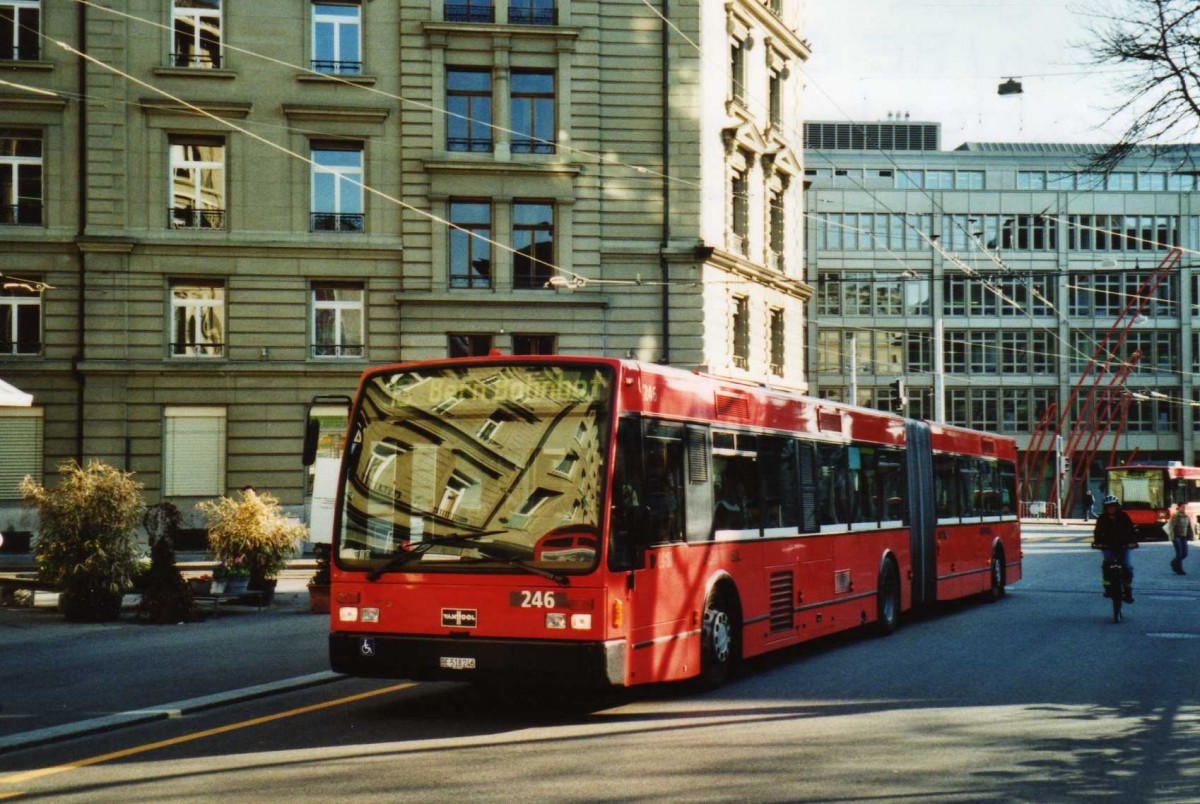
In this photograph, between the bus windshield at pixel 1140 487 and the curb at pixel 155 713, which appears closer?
the curb at pixel 155 713

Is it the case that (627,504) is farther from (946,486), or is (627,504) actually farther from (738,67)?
(738,67)

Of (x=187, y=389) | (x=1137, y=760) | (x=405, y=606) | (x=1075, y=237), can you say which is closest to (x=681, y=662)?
(x=405, y=606)

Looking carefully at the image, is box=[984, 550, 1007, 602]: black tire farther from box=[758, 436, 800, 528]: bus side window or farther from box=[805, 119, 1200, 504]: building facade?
box=[805, 119, 1200, 504]: building facade

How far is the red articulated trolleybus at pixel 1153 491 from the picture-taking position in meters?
53.6

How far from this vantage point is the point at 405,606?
10656 mm

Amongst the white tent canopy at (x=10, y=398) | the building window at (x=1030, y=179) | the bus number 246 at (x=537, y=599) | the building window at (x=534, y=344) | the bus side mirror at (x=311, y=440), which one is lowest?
the bus number 246 at (x=537, y=599)

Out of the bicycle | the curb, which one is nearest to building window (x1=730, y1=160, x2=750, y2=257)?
the bicycle

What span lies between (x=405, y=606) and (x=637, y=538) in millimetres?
1789

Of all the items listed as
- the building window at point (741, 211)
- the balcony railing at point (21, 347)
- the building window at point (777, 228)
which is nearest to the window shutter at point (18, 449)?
the balcony railing at point (21, 347)

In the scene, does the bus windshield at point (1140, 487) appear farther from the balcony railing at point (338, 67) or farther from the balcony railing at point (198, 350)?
the balcony railing at point (198, 350)

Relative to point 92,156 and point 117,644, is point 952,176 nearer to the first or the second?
point 92,156

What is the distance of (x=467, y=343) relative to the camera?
36250mm

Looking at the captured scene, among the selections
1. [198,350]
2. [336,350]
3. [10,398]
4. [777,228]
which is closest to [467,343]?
[336,350]

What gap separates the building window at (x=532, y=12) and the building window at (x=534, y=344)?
8.10m
